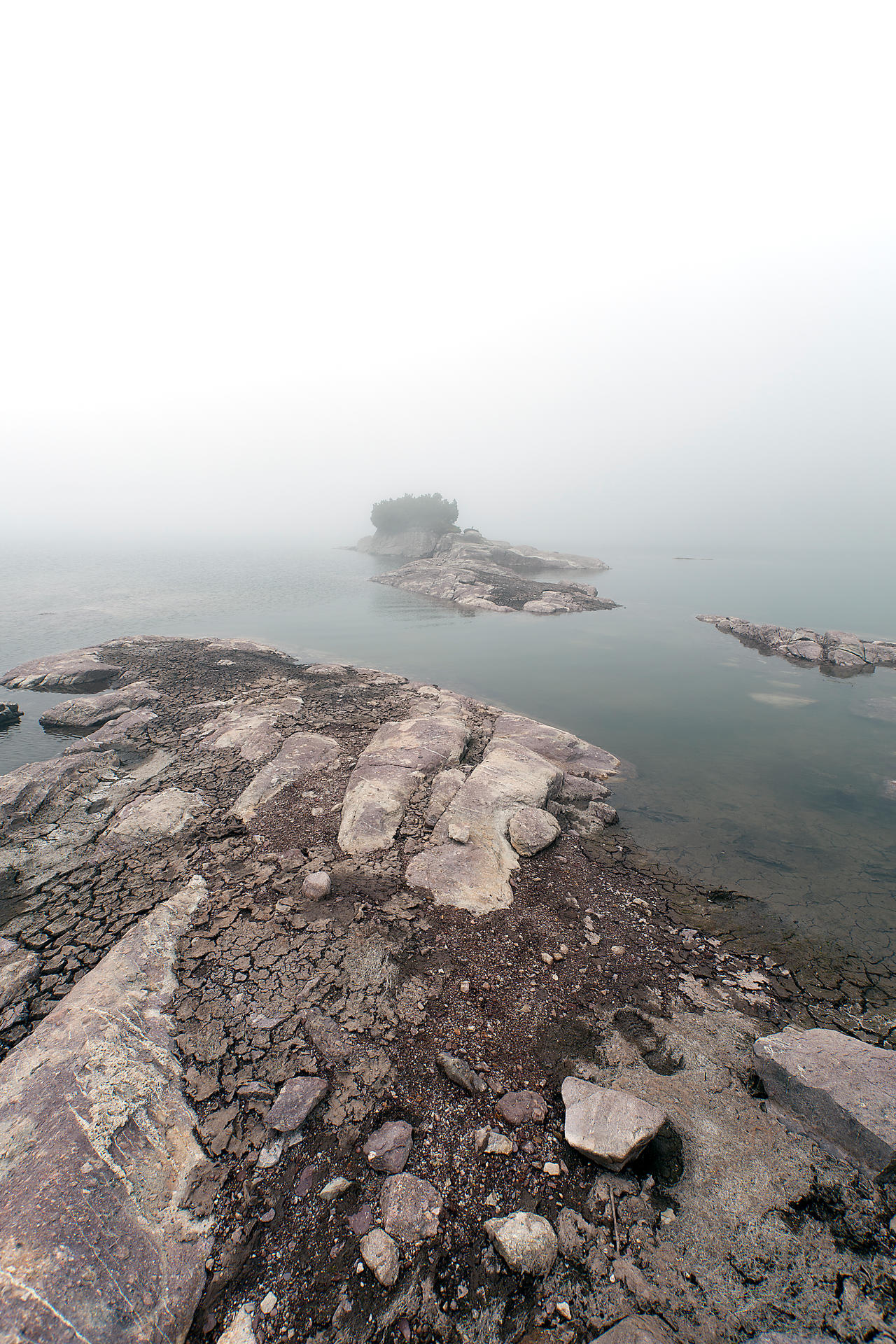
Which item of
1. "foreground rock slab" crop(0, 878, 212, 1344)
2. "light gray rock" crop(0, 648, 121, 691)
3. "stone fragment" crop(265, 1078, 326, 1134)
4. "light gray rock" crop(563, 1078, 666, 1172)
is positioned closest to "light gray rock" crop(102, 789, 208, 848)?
"foreground rock slab" crop(0, 878, 212, 1344)

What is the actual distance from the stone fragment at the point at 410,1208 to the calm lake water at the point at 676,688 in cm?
810

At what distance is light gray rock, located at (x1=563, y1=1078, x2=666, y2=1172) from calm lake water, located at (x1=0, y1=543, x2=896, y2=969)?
614 centimetres

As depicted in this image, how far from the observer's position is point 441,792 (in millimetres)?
10516

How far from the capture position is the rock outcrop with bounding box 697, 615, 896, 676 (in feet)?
89.8

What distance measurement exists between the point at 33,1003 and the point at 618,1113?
23.7 ft

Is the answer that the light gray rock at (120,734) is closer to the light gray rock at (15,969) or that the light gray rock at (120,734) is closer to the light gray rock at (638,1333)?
the light gray rock at (15,969)

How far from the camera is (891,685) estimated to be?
24.3m

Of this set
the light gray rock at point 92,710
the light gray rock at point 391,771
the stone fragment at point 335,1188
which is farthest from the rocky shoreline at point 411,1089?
the light gray rock at point 92,710

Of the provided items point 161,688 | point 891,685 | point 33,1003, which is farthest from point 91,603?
point 891,685

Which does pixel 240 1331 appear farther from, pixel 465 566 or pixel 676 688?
pixel 465 566

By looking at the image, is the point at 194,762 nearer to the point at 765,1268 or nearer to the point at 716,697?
the point at 765,1268

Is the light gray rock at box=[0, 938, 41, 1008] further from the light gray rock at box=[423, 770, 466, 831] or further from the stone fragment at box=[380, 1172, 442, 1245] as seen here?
the light gray rock at box=[423, 770, 466, 831]

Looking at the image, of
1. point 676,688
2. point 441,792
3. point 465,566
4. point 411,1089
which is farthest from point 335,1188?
point 465,566

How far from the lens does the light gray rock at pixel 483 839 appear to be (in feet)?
26.7
